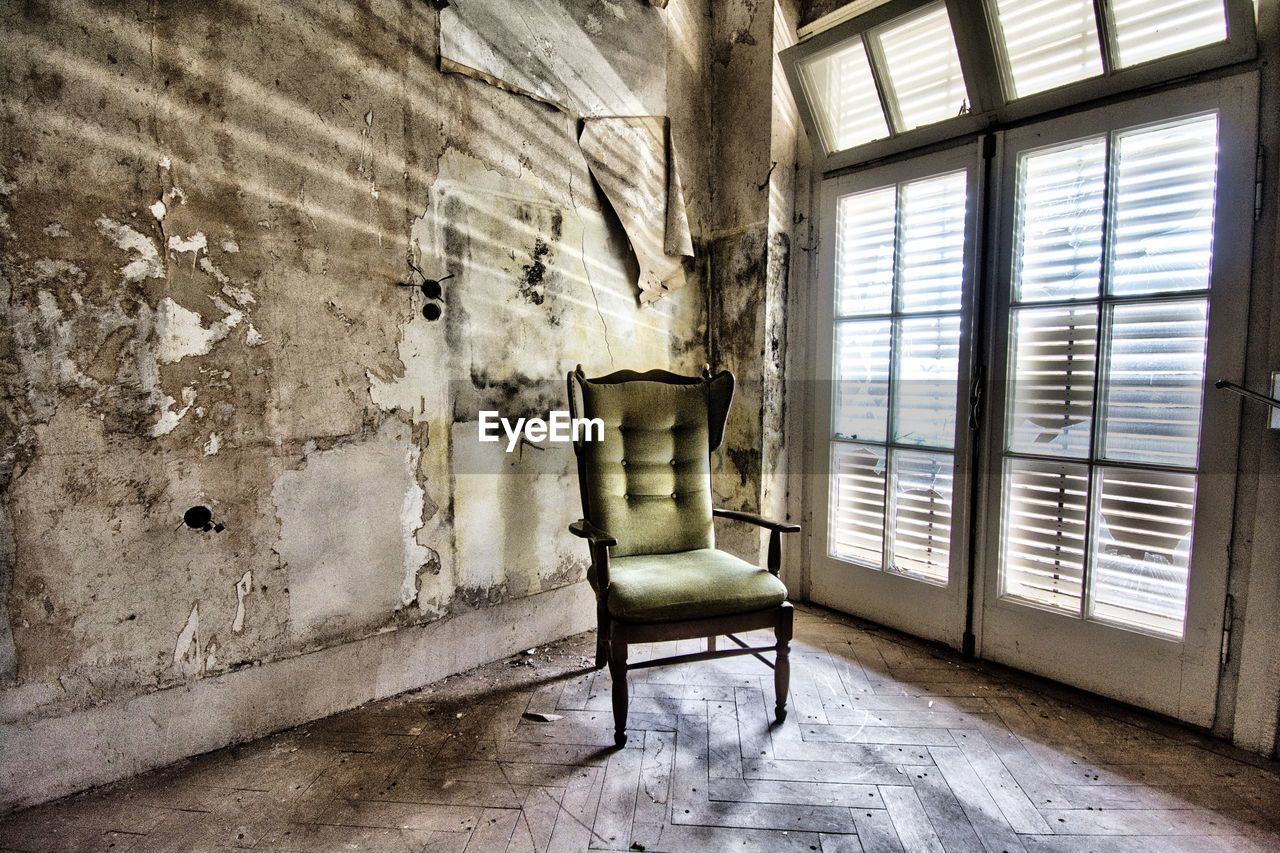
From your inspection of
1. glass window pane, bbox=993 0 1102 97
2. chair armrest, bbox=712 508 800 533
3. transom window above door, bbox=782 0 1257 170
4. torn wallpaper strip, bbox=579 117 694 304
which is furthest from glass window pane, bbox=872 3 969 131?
chair armrest, bbox=712 508 800 533

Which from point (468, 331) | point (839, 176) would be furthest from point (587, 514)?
point (839, 176)

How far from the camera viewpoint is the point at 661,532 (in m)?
2.45

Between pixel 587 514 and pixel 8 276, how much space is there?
5.90ft

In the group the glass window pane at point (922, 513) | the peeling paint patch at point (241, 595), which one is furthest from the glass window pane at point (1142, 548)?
the peeling paint patch at point (241, 595)

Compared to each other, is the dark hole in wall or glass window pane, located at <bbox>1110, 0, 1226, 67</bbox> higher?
glass window pane, located at <bbox>1110, 0, 1226, 67</bbox>

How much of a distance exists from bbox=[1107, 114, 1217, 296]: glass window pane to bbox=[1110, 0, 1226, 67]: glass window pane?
0.81ft

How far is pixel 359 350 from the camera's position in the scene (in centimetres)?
210

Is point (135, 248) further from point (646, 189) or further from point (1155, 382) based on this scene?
point (1155, 382)

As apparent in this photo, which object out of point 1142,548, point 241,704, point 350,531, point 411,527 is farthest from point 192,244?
point 1142,548

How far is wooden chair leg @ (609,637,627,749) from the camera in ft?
6.43

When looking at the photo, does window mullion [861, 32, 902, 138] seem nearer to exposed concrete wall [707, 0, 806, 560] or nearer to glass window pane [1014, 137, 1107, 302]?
exposed concrete wall [707, 0, 806, 560]

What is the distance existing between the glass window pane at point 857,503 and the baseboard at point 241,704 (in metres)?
1.48

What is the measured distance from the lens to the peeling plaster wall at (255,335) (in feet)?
5.34

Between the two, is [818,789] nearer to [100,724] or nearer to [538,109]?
[100,724]
